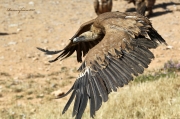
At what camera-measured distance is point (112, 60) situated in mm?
4691

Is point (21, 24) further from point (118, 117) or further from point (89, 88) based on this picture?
point (89, 88)

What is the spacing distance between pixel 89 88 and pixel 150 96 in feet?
7.83

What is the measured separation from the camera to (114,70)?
4.58 metres

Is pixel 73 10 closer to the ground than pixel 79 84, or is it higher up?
closer to the ground

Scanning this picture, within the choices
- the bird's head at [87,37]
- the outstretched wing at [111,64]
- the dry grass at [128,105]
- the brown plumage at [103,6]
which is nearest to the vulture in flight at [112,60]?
the outstretched wing at [111,64]

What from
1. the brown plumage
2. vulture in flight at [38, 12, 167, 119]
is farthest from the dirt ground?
vulture in flight at [38, 12, 167, 119]

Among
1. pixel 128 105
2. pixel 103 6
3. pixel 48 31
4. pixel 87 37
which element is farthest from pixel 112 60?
pixel 48 31

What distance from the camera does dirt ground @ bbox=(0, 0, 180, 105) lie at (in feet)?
36.4

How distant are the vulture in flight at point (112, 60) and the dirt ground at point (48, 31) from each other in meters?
4.92

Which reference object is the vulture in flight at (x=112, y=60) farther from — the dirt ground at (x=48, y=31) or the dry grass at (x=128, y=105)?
the dirt ground at (x=48, y=31)

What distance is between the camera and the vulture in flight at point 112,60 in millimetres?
4242

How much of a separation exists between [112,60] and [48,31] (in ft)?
33.5

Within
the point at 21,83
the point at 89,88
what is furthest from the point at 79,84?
the point at 21,83

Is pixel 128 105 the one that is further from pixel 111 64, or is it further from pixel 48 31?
pixel 48 31
